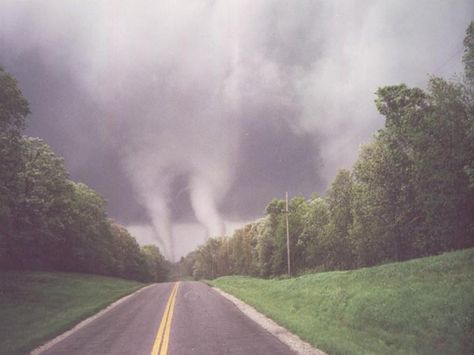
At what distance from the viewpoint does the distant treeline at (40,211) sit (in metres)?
27.7

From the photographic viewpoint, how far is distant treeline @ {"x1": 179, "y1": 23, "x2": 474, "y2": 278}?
98.3ft

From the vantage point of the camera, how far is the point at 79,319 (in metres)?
18.7

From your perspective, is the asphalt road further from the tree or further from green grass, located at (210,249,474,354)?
the tree

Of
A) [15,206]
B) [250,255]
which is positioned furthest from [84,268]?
[250,255]

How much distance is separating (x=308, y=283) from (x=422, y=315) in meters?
15.2

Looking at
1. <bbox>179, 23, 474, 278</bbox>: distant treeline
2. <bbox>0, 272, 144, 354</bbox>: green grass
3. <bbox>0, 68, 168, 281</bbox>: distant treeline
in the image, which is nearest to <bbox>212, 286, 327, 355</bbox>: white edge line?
<bbox>0, 272, 144, 354</bbox>: green grass

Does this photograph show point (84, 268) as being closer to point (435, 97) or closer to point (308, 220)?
point (308, 220)

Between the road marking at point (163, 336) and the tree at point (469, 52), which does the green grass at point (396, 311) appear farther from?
the tree at point (469, 52)

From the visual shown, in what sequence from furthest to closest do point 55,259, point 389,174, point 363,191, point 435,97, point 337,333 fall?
1. point 55,259
2. point 363,191
3. point 389,174
4. point 435,97
5. point 337,333

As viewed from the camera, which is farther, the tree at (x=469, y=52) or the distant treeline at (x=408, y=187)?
the distant treeline at (x=408, y=187)

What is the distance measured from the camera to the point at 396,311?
14.4 m

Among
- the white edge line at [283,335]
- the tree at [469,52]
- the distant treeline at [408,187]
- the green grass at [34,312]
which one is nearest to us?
the white edge line at [283,335]

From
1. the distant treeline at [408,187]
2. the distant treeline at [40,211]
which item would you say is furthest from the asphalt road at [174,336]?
the distant treeline at [408,187]

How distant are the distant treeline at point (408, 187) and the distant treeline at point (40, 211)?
29901mm
